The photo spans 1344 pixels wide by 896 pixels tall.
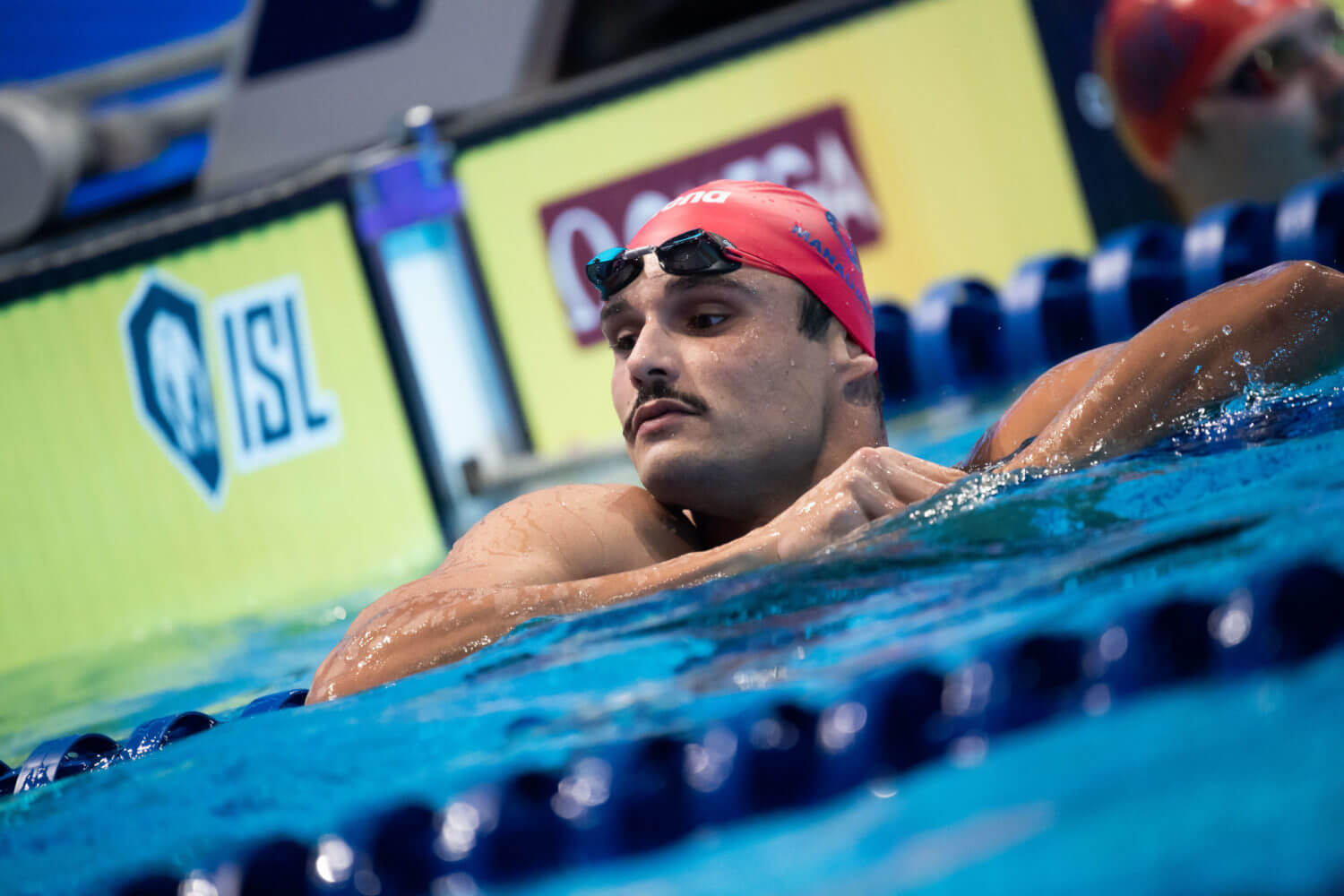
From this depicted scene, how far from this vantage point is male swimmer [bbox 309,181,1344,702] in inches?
93.8

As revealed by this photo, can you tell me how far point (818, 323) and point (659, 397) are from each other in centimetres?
45

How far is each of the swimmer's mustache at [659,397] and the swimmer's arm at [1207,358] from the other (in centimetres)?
61

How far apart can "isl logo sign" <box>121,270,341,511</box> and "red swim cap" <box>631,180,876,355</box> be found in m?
3.54

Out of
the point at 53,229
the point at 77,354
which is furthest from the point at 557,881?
the point at 53,229

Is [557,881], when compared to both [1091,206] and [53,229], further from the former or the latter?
[53,229]

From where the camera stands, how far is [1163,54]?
6.11 meters


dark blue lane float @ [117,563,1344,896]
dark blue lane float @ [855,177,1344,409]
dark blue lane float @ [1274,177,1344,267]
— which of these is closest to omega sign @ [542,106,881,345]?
dark blue lane float @ [855,177,1344,409]

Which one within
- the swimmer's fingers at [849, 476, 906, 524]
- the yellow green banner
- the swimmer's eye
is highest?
the yellow green banner

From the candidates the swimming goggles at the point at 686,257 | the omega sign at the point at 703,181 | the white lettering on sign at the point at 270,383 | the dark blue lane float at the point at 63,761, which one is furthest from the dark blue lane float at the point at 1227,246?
the dark blue lane float at the point at 63,761

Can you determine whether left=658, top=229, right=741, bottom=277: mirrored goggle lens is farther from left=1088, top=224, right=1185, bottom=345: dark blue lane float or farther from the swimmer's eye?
left=1088, top=224, right=1185, bottom=345: dark blue lane float

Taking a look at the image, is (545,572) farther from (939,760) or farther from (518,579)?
(939,760)

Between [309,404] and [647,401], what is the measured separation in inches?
153

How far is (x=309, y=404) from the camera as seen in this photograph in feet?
20.1

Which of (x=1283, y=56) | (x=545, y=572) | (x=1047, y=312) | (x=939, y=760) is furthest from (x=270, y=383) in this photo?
(x=939, y=760)
